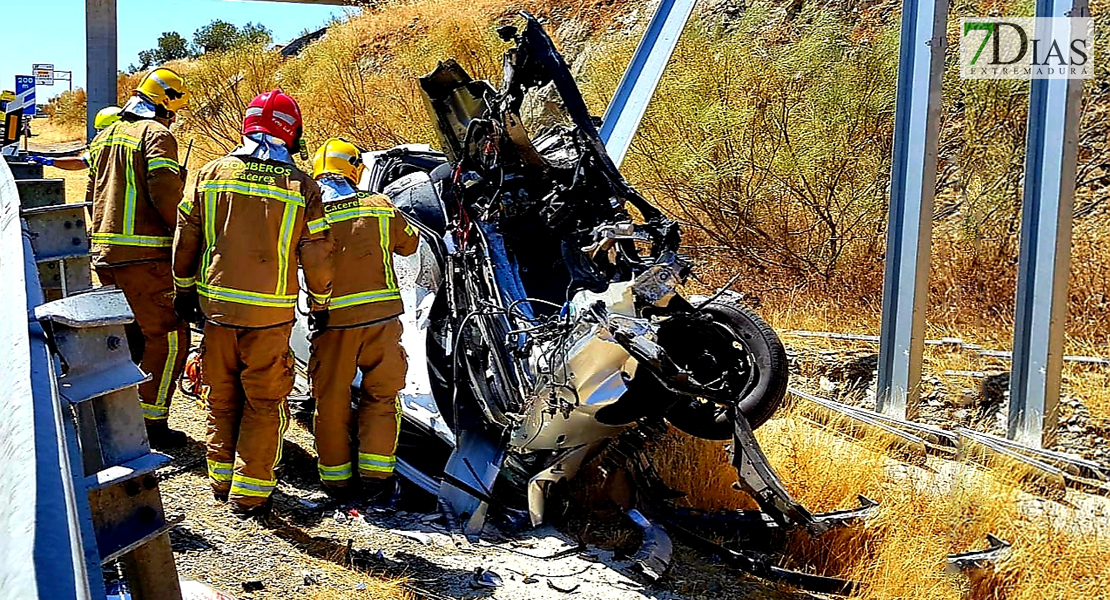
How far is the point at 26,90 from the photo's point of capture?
43.5 feet

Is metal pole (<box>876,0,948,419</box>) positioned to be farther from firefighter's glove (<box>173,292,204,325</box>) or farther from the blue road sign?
the blue road sign

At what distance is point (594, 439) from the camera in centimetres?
422

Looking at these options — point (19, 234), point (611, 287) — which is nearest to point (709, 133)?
point (611, 287)

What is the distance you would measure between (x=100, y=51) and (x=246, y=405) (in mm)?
6899

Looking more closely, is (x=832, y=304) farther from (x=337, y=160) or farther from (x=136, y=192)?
(x=136, y=192)

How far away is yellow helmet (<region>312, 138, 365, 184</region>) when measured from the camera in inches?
184

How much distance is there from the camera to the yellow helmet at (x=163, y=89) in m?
5.11

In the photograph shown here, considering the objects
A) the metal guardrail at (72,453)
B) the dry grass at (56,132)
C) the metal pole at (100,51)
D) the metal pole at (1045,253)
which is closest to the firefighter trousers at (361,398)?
the metal guardrail at (72,453)

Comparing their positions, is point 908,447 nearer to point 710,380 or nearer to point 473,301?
point 710,380

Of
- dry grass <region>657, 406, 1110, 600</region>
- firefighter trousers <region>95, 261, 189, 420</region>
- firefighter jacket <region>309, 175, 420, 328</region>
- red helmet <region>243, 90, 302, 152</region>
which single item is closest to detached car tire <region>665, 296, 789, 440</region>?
dry grass <region>657, 406, 1110, 600</region>

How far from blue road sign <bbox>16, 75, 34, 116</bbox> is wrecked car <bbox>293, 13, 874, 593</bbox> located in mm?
9779

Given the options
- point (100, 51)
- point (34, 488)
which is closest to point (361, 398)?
point (34, 488)

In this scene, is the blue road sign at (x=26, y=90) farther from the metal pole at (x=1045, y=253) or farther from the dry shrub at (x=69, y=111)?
the dry shrub at (x=69, y=111)

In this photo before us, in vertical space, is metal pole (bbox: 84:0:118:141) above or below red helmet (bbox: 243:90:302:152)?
above
